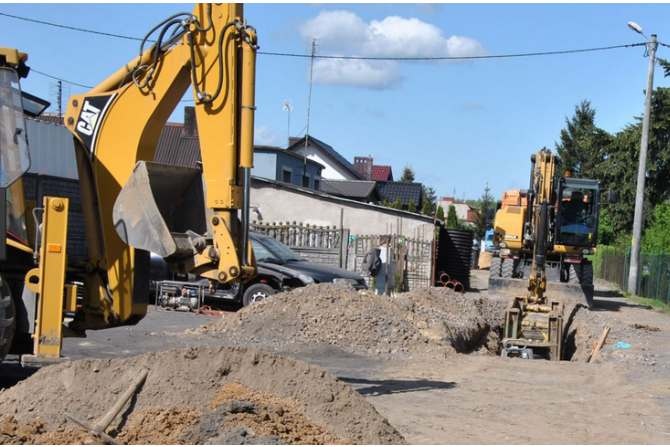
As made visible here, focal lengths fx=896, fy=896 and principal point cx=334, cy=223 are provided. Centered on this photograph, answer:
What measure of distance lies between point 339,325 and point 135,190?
6846mm

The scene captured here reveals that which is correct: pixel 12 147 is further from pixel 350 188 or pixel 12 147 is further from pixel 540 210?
pixel 350 188

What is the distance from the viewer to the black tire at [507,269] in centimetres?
2662

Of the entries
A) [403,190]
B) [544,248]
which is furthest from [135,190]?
[403,190]

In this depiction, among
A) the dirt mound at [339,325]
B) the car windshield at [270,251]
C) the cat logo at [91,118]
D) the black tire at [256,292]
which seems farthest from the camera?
the car windshield at [270,251]

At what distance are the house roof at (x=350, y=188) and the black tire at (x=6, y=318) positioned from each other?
A: 47899mm

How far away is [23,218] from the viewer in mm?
8242

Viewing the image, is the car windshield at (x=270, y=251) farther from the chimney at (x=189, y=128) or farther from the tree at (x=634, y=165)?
the tree at (x=634, y=165)

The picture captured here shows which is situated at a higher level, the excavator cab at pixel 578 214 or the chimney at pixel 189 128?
the chimney at pixel 189 128

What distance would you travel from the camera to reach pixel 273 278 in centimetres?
1873

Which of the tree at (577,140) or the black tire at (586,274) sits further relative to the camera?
the tree at (577,140)

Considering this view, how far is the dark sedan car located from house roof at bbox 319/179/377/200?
3632 centimetres

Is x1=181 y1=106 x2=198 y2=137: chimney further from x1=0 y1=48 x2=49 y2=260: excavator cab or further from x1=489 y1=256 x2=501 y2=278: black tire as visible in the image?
x1=0 y1=48 x2=49 y2=260: excavator cab

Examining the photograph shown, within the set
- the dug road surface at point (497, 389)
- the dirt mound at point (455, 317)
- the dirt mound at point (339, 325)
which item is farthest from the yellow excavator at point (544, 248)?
the dirt mound at point (339, 325)

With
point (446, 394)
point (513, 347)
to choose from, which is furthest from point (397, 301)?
point (446, 394)
